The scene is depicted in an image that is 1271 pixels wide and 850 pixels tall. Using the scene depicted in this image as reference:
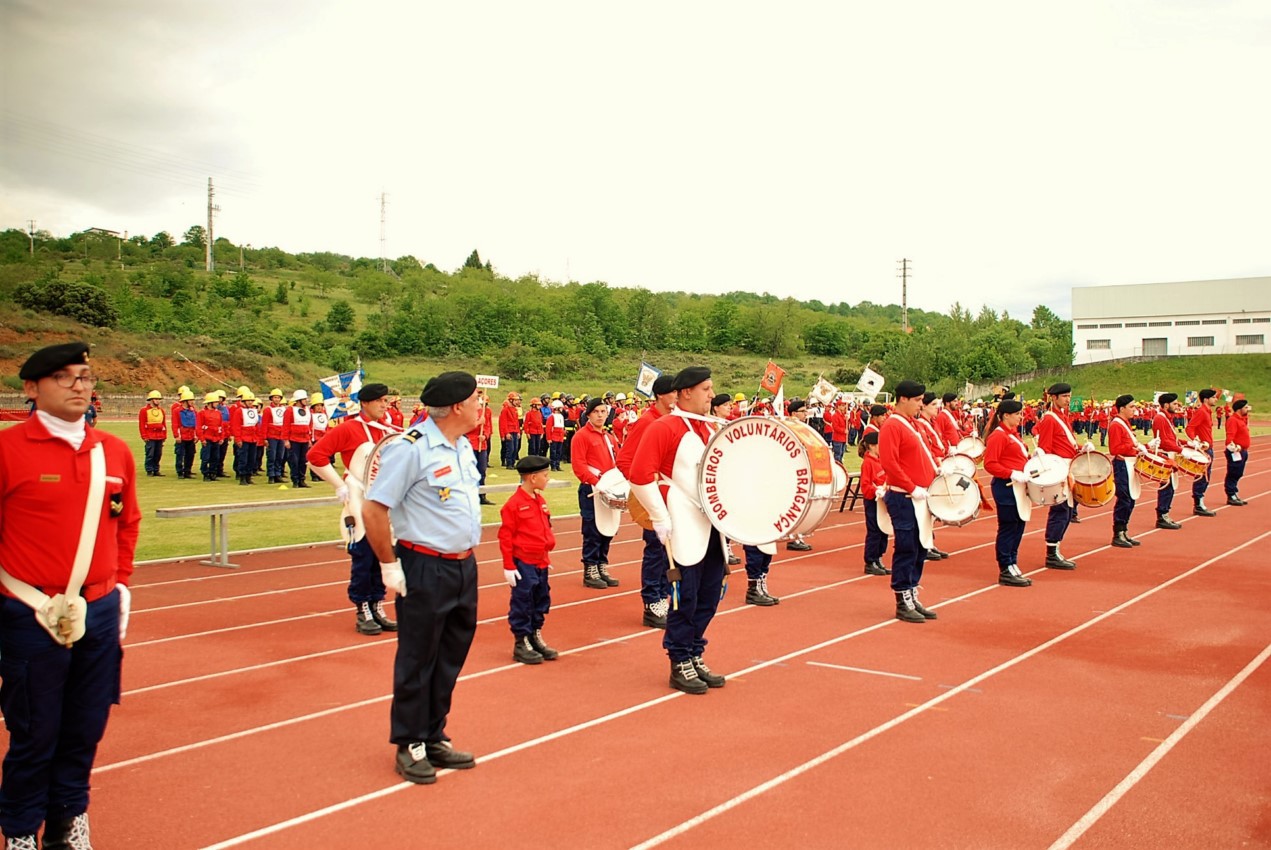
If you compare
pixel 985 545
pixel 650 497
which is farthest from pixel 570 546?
pixel 650 497

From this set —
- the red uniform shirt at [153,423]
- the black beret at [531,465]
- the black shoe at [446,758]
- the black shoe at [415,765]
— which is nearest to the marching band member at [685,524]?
the black beret at [531,465]

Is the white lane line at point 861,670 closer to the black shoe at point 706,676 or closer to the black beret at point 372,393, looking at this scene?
the black shoe at point 706,676

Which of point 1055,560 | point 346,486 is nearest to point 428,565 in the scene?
point 346,486

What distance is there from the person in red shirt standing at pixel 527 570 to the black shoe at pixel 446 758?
2.27m

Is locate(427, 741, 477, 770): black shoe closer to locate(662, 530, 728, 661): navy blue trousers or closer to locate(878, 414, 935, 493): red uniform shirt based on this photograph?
locate(662, 530, 728, 661): navy blue trousers

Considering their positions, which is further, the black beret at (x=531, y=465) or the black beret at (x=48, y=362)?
the black beret at (x=531, y=465)

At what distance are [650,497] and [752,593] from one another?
3846 millimetres

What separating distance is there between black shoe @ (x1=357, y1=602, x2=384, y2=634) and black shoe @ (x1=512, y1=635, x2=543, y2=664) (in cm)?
151

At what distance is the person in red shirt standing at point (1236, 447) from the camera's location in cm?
1939

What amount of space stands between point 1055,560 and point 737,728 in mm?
7863

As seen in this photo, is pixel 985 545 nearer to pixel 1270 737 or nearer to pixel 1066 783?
pixel 1270 737

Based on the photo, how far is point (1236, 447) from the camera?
19547 millimetres

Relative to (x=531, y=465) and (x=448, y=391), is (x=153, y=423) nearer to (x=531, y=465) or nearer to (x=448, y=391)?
(x=531, y=465)

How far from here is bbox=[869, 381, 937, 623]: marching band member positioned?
31.0 ft
